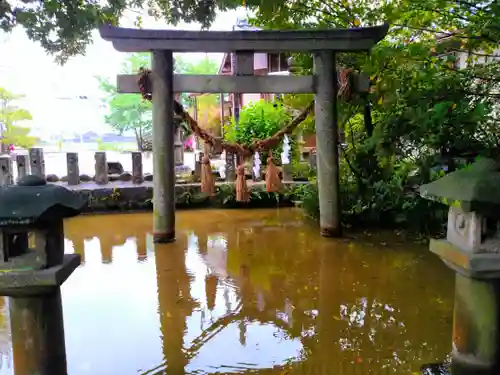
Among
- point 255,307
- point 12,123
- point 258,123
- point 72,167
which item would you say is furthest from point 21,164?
point 12,123

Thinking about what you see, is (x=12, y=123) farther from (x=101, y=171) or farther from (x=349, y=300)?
(x=349, y=300)

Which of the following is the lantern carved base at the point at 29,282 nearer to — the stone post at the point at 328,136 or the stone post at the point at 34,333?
the stone post at the point at 34,333

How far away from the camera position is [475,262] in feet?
8.48

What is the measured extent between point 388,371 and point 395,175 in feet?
14.1

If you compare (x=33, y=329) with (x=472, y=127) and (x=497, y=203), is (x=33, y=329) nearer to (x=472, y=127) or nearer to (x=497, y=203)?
(x=497, y=203)

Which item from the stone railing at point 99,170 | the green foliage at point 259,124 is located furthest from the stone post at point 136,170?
the green foliage at point 259,124

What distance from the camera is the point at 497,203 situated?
2.49 meters

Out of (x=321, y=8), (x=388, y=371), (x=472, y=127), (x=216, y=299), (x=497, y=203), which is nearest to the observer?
(x=497, y=203)

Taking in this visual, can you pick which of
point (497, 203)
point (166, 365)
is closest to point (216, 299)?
point (166, 365)

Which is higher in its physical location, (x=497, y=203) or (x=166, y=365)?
(x=497, y=203)

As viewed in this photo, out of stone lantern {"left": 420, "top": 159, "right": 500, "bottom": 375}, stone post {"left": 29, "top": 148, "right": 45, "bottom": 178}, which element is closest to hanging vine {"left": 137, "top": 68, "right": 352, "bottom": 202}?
stone post {"left": 29, "top": 148, "right": 45, "bottom": 178}

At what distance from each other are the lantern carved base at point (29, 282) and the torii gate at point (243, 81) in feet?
13.4

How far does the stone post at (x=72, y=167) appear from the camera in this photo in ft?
30.7

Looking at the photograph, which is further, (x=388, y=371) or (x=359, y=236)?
(x=359, y=236)
